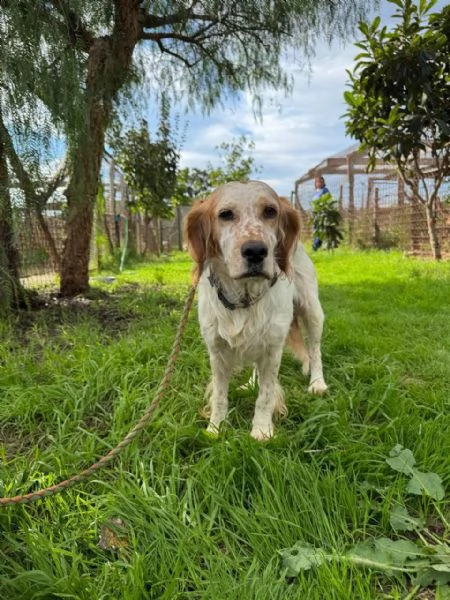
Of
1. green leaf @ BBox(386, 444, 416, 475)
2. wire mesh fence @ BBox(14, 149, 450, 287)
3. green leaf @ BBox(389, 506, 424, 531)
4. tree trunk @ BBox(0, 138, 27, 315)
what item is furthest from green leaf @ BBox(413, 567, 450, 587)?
wire mesh fence @ BBox(14, 149, 450, 287)

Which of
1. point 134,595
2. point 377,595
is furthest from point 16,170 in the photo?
point 377,595

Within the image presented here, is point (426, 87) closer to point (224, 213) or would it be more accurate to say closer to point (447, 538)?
point (224, 213)

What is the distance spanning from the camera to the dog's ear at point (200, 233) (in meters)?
1.76

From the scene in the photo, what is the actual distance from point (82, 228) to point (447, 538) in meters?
3.82

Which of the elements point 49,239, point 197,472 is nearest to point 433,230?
point 49,239

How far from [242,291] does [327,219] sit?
303 inches

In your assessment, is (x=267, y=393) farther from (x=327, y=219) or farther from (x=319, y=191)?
(x=319, y=191)

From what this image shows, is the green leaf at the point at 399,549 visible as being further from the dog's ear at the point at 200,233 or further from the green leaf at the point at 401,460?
the dog's ear at the point at 200,233

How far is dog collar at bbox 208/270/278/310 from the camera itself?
5.73 ft

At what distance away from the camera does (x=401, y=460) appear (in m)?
1.49

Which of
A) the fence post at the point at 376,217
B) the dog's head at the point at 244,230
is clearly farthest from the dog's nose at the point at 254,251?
the fence post at the point at 376,217

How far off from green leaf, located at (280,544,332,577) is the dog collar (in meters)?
0.88

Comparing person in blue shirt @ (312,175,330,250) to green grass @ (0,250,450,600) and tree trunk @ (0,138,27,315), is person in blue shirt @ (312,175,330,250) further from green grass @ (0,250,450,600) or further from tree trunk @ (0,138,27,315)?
tree trunk @ (0,138,27,315)

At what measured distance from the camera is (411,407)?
6.26 feet
